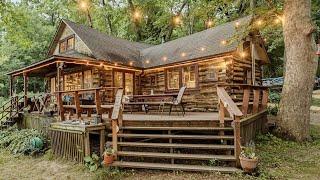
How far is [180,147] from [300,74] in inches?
198

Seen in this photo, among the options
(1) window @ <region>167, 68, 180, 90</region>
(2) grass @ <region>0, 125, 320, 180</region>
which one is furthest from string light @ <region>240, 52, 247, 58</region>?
(2) grass @ <region>0, 125, 320, 180</region>

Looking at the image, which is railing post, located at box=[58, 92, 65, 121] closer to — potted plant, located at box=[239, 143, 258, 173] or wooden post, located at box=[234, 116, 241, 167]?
wooden post, located at box=[234, 116, 241, 167]

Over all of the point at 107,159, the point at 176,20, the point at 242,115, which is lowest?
the point at 107,159

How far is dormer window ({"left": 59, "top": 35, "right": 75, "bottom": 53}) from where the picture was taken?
630 inches

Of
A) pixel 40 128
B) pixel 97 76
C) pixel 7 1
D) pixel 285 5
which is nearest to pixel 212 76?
pixel 285 5

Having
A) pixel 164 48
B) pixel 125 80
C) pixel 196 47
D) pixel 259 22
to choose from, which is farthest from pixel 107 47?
pixel 259 22

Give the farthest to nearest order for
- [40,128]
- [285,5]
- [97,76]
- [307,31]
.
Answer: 1. [97,76]
2. [40,128]
3. [285,5]
4. [307,31]

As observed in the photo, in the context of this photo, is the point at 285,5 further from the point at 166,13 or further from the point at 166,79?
the point at 166,13

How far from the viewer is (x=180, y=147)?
6324mm

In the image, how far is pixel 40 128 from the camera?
10.7m

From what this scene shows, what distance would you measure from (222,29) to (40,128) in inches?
403

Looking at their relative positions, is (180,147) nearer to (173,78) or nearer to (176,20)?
(173,78)

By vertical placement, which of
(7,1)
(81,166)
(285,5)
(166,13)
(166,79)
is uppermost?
(166,13)

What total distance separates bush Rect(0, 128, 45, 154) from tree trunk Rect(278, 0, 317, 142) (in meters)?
8.38
